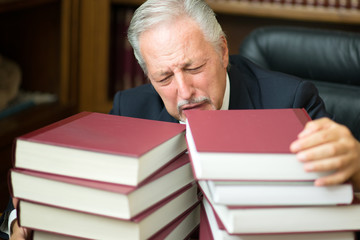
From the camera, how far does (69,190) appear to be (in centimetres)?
77

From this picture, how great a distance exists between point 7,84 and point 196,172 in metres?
2.29

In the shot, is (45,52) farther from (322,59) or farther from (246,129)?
(246,129)

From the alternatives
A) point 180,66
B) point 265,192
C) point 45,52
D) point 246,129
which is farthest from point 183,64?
point 45,52

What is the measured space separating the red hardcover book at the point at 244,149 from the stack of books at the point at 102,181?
7cm

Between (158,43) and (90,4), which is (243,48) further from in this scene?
(90,4)

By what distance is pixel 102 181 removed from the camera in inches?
29.9

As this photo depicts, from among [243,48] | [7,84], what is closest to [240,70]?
[243,48]

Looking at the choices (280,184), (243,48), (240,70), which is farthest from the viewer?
(243,48)

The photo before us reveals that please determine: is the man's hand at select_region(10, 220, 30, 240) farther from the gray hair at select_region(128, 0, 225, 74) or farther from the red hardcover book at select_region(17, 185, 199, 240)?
the gray hair at select_region(128, 0, 225, 74)

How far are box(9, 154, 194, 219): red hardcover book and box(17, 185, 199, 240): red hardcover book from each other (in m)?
0.02

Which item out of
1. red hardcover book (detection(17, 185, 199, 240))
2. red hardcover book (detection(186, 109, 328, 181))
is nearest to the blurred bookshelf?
red hardcover book (detection(17, 185, 199, 240))

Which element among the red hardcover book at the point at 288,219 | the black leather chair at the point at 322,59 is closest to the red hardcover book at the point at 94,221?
the red hardcover book at the point at 288,219

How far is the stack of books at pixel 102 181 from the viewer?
75 cm

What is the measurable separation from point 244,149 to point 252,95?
0.81 m
